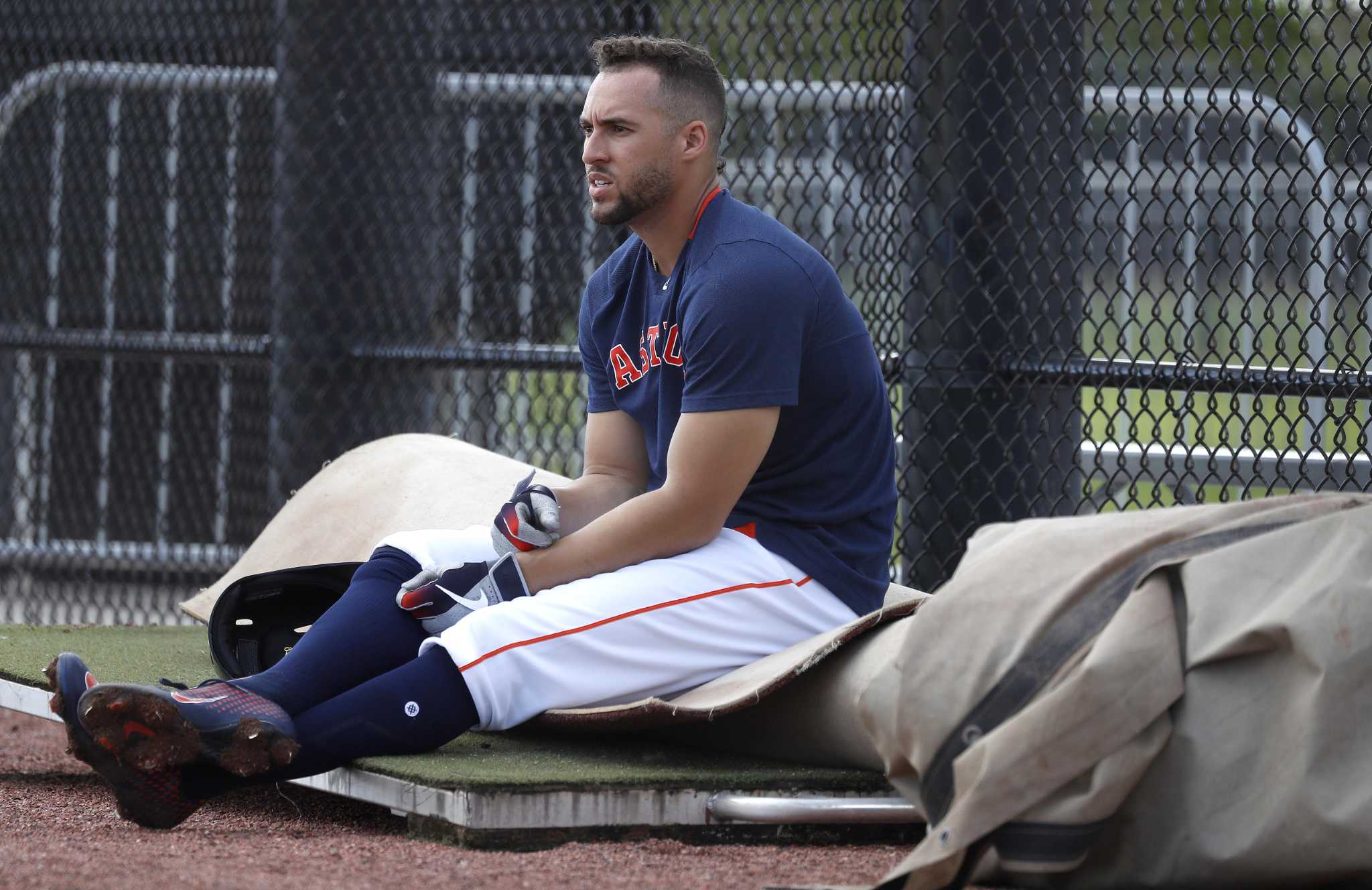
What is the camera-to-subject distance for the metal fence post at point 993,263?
13.8 feet

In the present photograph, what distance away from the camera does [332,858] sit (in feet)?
8.46

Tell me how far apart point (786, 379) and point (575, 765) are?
78 centimetres

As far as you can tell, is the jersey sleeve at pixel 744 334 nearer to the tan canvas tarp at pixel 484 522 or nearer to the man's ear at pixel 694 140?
the man's ear at pixel 694 140

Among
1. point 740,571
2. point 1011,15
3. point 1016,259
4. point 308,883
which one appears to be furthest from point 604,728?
point 1011,15

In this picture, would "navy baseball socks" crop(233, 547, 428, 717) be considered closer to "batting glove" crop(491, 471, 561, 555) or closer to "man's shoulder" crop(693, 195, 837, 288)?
"batting glove" crop(491, 471, 561, 555)

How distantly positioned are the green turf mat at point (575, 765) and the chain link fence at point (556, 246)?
56.4 inches

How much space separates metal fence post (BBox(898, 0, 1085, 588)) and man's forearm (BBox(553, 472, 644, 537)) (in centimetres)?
117

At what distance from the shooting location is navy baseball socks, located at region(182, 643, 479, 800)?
8.94ft

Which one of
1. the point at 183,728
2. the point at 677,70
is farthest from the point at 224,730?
the point at 677,70

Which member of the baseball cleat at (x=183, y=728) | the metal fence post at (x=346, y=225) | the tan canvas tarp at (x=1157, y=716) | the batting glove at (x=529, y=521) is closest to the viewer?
the tan canvas tarp at (x=1157, y=716)

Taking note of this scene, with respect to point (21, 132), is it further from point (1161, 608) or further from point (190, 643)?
point (1161, 608)

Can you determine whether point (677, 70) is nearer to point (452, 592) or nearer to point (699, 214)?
point (699, 214)

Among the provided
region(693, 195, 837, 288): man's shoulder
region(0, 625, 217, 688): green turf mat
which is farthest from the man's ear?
region(0, 625, 217, 688): green turf mat

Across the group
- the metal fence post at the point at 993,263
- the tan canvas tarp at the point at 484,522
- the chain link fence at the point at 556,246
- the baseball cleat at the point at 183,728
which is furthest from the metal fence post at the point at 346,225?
the baseball cleat at the point at 183,728
